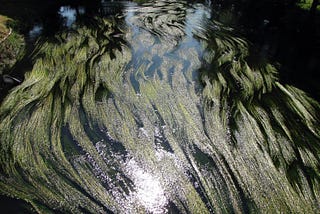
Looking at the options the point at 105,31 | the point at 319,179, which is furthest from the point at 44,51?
the point at 319,179

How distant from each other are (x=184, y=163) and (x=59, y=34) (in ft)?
22.0

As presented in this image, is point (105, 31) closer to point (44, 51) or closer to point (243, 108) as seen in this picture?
point (44, 51)

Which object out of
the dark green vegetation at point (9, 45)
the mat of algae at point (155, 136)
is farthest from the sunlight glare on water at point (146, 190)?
the dark green vegetation at point (9, 45)

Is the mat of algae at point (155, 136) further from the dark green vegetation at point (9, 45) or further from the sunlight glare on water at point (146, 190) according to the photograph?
the dark green vegetation at point (9, 45)

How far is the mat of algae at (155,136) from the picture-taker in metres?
3.31

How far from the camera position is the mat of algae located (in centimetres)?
331

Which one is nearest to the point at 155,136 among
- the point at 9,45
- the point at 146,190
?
the point at 146,190

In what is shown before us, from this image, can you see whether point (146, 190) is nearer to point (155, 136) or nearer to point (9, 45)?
point (155, 136)

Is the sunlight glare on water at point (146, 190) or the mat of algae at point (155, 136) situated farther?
the mat of algae at point (155, 136)

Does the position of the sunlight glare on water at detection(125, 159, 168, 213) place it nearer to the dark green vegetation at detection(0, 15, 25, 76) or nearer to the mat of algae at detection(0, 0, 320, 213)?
the mat of algae at detection(0, 0, 320, 213)

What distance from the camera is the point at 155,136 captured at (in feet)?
14.2

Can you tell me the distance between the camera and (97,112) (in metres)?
4.77

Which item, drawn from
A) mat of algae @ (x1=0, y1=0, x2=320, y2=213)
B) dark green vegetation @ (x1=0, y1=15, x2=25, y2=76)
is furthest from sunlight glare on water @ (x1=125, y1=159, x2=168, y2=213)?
dark green vegetation @ (x1=0, y1=15, x2=25, y2=76)

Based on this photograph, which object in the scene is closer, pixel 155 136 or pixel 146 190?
pixel 146 190
